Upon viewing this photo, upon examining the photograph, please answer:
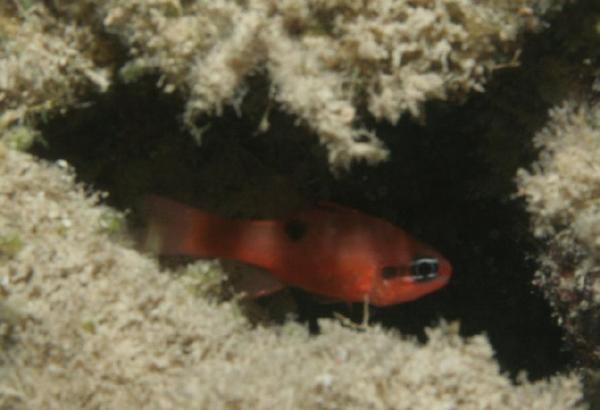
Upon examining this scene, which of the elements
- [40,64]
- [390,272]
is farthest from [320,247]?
[40,64]

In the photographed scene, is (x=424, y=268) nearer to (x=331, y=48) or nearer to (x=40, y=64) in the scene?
(x=331, y=48)

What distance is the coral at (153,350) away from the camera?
7.03 ft

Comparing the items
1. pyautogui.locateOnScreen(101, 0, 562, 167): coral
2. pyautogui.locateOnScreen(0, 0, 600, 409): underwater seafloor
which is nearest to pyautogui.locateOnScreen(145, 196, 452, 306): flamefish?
pyautogui.locateOnScreen(0, 0, 600, 409): underwater seafloor

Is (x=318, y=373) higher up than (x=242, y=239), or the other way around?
(x=242, y=239)

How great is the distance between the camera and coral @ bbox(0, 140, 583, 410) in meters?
2.14

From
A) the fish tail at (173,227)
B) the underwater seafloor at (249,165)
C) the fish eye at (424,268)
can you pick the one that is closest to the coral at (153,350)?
the underwater seafloor at (249,165)

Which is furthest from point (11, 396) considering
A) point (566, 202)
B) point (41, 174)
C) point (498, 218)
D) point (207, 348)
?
point (498, 218)

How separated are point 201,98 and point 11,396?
4.38ft

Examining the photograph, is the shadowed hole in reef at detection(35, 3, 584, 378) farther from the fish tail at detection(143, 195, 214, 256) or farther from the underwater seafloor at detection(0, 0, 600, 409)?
the fish tail at detection(143, 195, 214, 256)

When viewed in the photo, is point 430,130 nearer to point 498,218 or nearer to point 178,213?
point 498,218

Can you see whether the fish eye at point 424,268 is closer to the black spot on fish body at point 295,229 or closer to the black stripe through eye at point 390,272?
the black stripe through eye at point 390,272

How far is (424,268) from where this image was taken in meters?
3.64

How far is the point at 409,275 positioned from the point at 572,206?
1172 mm

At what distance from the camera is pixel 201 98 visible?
2.31 meters
